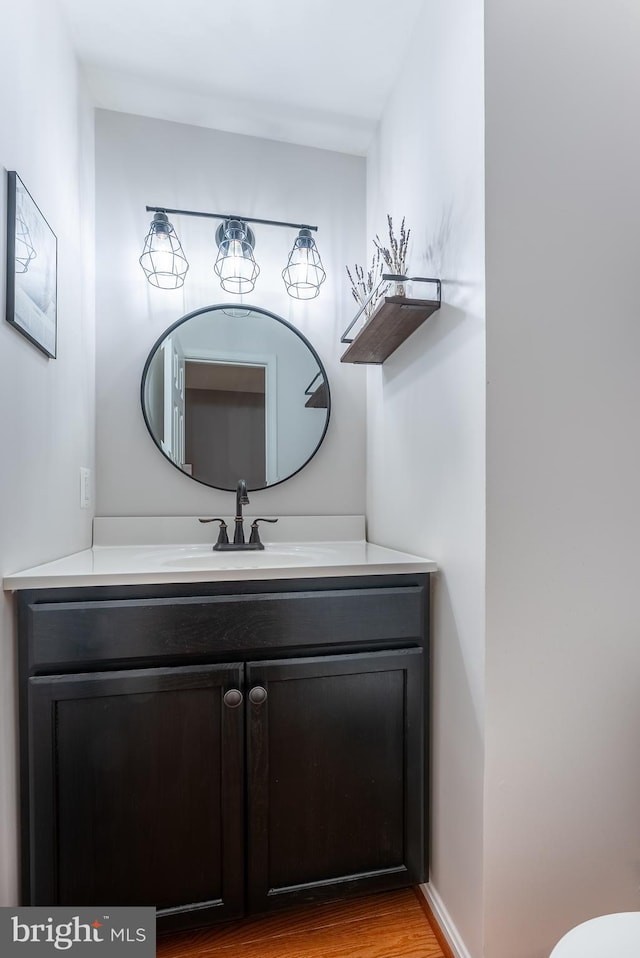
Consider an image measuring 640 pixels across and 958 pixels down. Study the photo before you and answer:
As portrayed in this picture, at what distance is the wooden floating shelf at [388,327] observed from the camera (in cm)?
132

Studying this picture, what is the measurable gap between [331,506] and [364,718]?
87 centimetres

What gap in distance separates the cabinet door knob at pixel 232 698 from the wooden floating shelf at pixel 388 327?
3.36 feet

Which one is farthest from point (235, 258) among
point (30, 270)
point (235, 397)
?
point (30, 270)

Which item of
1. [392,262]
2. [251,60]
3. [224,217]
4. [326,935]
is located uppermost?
[251,60]

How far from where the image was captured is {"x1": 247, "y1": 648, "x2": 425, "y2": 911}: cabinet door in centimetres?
123

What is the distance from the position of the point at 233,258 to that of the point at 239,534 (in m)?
0.99

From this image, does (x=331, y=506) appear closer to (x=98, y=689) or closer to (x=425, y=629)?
(x=425, y=629)

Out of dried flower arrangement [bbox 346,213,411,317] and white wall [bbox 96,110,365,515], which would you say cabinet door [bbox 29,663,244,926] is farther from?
dried flower arrangement [bbox 346,213,411,317]

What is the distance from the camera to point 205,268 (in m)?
1.91

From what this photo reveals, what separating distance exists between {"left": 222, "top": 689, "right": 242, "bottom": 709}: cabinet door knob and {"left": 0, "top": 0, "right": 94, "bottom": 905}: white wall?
1.49ft

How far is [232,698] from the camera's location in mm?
1194

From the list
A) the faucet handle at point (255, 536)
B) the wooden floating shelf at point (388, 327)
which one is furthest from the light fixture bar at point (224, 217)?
the faucet handle at point (255, 536)

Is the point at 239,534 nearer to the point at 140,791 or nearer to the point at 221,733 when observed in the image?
the point at 221,733

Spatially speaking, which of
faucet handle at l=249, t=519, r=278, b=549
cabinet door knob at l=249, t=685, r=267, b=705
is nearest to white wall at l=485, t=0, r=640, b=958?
cabinet door knob at l=249, t=685, r=267, b=705
